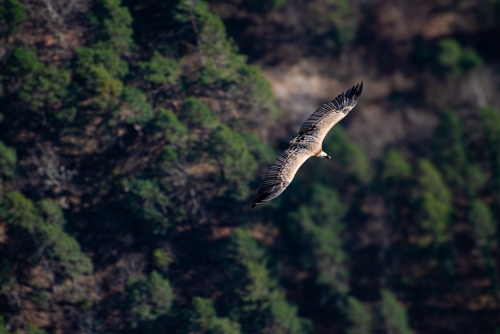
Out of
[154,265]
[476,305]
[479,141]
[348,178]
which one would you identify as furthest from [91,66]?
[476,305]

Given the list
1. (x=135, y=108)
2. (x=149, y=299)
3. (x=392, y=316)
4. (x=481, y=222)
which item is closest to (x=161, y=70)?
(x=135, y=108)

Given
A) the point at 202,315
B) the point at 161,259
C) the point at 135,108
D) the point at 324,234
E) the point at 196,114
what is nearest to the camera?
the point at 202,315

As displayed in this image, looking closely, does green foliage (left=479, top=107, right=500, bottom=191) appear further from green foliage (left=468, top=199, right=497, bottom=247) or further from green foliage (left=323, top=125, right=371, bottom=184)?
green foliage (left=323, top=125, right=371, bottom=184)

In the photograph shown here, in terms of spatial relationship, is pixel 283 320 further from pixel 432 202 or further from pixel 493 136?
pixel 493 136

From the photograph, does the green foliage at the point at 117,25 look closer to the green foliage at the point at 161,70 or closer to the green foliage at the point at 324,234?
the green foliage at the point at 161,70

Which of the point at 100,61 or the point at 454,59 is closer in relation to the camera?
the point at 100,61

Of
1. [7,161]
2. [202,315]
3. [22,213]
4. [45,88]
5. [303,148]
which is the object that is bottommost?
[202,315]
